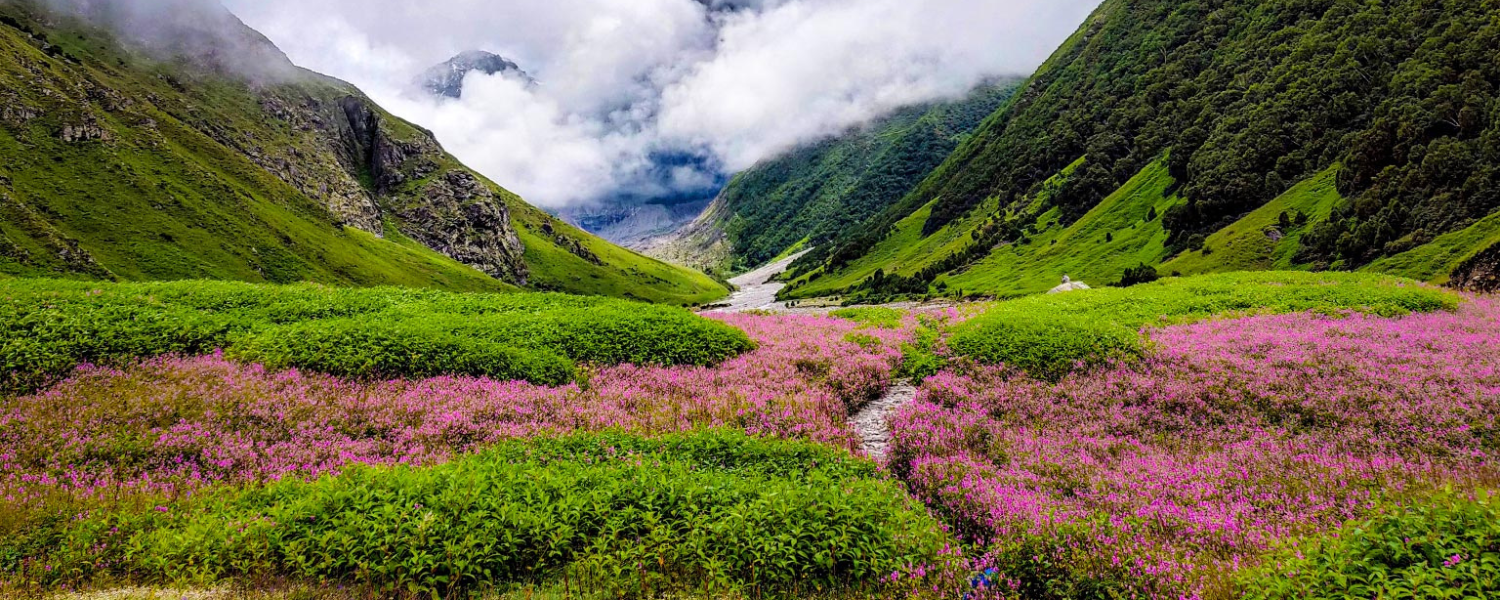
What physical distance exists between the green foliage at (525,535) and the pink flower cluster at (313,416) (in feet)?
5.64

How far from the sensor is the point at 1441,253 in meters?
49.6

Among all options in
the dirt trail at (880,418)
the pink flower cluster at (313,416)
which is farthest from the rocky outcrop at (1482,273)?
the pink flower cluster at (313,416)

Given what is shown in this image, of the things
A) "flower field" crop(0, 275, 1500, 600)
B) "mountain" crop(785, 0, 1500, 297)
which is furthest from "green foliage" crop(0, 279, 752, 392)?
"mountain" crop(785, 0, 1500, 297)

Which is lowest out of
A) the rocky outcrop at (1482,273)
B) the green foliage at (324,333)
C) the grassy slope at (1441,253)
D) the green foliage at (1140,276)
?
the green foliage at (1140,276)

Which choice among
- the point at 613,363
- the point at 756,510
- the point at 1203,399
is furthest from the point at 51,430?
the point at 1203,399

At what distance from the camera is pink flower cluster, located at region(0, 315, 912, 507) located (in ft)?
26.2

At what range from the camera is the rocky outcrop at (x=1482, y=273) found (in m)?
22.3

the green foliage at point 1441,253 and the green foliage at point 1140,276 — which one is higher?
the green foliage at point 1441,253

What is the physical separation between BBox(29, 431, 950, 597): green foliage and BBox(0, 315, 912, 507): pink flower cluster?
1.72 meters

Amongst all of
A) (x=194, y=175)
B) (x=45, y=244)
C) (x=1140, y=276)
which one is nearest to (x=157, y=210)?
(x=194, y=175)

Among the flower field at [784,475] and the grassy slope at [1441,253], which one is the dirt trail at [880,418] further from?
the grassy slope at [1441,253]

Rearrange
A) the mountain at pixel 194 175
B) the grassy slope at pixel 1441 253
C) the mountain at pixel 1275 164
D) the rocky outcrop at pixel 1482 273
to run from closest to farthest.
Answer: the rocky outcrop at pixel 1482 273
the grassy slope at pixel 1441 253
the mountain at pixel 1275 164
the mountain at pixel 194 175

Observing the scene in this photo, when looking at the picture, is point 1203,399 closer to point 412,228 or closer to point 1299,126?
point 1299,126

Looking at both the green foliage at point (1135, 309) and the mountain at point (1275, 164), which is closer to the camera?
the green foliage at point (1135, 309)
